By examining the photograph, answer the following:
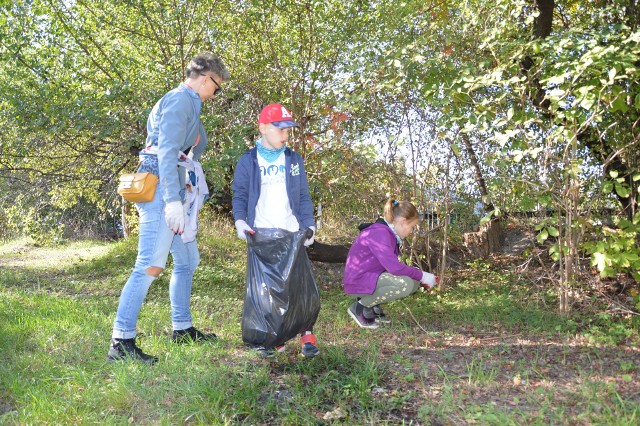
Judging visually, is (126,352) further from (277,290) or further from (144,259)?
(277,290)

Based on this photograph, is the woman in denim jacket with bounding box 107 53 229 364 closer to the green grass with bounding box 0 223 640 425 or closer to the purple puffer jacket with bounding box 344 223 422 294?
the green grass with bounding box 0 223 640 425

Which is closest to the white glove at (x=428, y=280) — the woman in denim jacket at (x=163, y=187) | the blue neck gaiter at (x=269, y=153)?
the blue neck gaiter at (x=269, y=153)

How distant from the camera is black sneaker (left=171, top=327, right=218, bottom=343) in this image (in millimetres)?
3869

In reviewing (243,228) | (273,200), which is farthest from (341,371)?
(273,200)

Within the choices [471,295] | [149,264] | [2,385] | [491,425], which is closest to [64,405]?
[2,385]

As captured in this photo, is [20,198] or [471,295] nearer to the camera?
[471,295]

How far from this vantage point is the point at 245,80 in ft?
22.1

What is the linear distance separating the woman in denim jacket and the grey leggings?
69.2 inches

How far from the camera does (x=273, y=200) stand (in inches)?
144

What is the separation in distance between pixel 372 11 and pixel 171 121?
3.57m

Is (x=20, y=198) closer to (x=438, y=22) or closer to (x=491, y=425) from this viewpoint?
(x=438, y=22)

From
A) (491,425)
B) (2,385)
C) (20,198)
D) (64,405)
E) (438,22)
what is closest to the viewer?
(491,425)

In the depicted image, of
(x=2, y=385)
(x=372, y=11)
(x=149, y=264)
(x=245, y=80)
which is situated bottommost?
(x=2, y=385)

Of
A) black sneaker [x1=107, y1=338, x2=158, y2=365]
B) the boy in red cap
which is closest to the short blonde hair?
the boy in red cap
